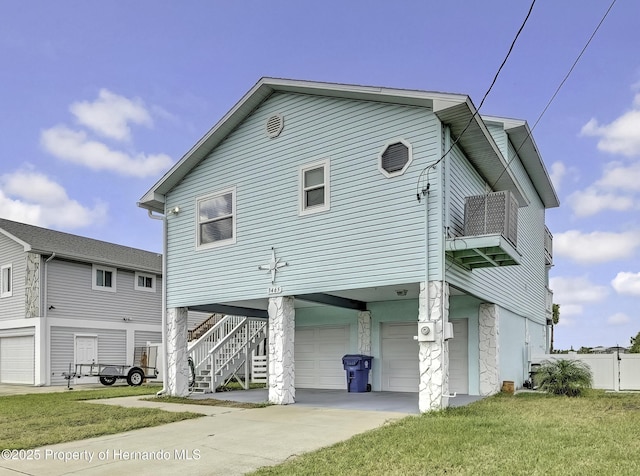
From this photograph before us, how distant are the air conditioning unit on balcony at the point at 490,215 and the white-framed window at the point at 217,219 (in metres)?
5.50

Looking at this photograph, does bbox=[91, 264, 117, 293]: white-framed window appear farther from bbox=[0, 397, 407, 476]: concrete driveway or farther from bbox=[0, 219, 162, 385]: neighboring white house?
bbox=[0, 397, 407, 476]: concrete driveway

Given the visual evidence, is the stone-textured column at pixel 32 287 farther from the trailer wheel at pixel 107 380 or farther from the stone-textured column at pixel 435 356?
the stone-textured column at pixel 435 356

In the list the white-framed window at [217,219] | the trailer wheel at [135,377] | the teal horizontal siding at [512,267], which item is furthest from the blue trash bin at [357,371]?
the trailer wheel at [135,377]

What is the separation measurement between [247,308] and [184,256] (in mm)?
3034

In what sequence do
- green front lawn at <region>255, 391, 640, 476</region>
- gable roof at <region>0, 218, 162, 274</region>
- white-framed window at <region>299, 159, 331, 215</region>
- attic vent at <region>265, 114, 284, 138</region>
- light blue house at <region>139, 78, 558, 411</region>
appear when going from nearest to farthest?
green front lawn at <region>255, 391, 640, 476</region>
light blue house at <region>139, 78, 558, 411</region>
white-framed window at <region>299, 159, 331, 215</region>
attic vent at <region>265, 114, 284, 138</region>
gable roof at <region>0, 218, 162, 274</region>

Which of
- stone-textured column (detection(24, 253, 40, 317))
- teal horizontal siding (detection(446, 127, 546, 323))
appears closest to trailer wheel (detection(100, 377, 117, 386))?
stone-textured column (detection(24, 253, 40, 317))

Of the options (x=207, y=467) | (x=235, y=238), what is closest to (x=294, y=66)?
(x=235, y=238)

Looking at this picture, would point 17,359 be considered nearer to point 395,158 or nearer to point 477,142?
point 395,158

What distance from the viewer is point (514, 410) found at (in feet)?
31.3

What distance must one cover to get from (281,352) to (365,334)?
389 centimetres

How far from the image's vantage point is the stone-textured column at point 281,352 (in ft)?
37.6

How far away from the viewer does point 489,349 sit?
12625 mm

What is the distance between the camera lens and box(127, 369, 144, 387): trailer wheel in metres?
19.5

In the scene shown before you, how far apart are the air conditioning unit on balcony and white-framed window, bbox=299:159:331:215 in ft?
9.26
